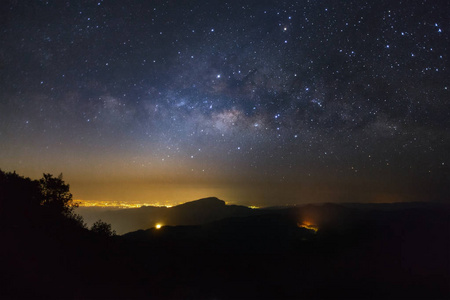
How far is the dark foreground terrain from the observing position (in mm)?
15617

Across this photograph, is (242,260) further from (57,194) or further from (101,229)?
(57,194)

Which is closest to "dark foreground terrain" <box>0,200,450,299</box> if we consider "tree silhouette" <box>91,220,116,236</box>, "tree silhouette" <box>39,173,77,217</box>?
"tree silhouette" <box>91,220,116,236</box>

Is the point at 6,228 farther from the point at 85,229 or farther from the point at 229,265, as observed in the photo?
the point at 229,265

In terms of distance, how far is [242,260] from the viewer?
143 ft

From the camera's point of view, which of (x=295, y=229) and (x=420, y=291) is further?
(x=295, y=229)

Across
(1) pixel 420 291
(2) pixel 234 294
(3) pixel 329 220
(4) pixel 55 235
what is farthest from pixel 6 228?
(3) pixel 329 220

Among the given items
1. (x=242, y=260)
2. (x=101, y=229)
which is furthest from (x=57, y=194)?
(x=242, y=260)

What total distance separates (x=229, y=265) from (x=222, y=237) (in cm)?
1574

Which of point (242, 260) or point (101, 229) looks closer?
point (101, 229)

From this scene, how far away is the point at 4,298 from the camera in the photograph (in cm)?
1178

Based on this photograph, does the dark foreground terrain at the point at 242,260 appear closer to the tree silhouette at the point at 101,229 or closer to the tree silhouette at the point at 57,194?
the tree silhouette at the point at 101,229

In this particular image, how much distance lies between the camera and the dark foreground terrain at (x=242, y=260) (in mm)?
15617

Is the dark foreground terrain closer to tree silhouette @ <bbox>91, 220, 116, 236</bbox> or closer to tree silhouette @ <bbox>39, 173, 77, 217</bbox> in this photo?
tree silhouette @ <bbox>91, 220, 116, 236</bbox>

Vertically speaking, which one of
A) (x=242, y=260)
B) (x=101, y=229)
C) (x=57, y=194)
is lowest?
(x=242, y=260)
